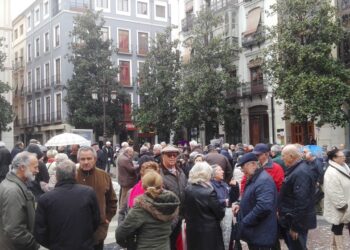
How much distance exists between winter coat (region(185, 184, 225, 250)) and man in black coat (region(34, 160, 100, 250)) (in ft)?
4.32

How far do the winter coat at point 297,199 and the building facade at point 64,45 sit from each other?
113ft

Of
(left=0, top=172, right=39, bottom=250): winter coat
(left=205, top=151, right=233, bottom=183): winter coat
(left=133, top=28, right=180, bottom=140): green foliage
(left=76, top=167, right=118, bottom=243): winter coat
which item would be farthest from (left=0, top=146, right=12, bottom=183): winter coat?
(left=133, top=28, right=180, bottom=140): green foliage

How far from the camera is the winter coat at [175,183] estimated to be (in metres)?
5.75

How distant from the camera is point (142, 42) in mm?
45000

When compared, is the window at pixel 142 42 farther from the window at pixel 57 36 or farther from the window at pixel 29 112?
the window at pixel 29 112

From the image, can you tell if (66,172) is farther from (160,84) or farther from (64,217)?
(160,84)

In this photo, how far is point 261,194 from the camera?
16.9ft

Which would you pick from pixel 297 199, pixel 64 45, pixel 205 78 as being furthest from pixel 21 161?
pixel 64 45

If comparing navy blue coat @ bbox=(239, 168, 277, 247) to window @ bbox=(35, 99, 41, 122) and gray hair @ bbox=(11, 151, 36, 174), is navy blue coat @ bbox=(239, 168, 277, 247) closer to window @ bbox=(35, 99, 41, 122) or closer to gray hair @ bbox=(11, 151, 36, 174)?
gray hair @ bbox=(11, 151, 36, 174)

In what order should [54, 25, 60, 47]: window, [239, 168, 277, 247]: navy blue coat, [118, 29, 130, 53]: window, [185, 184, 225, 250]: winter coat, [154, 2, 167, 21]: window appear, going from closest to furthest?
1. [239, 168, 277, 247]: navy blue coat
2. [185, 184, 225, 250]: winter coat
3. [54, 25, 60, 47]: window
4. [118, 29, 130, 53]: window
5. [154, 2, 167, 21]: window

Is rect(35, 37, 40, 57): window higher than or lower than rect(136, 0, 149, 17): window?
lower

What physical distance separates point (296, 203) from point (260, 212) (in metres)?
0.84

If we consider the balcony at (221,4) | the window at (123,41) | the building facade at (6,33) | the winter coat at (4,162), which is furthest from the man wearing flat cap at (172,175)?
the window at (123,41)

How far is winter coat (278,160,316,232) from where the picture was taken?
568 cm
